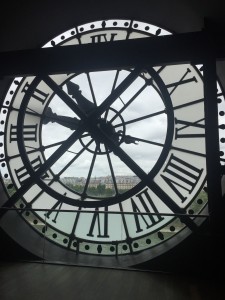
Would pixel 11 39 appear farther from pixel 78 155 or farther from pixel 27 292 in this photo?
pixel 27 292

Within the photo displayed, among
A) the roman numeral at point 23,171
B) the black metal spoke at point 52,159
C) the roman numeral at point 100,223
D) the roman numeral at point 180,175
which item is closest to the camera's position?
the black metal spoke at point 52,159

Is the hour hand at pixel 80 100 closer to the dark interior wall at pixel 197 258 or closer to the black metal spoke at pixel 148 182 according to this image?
the black metal spoke at pixel 148 182

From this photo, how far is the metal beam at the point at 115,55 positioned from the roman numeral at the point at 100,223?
1.40 meters

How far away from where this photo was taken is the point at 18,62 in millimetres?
2609

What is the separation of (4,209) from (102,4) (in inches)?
90.1

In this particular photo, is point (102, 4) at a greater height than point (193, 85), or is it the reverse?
point (102, 4)

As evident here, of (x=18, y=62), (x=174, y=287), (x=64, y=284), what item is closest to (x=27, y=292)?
(x=64, y=284)

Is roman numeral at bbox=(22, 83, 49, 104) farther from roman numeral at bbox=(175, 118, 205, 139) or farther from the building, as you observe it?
roman numeral at bbox=(175, 118, 205, 139)

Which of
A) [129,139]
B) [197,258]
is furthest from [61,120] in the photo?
[197,258]

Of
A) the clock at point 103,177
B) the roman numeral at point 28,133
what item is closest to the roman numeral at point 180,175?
the clock at point 103,177

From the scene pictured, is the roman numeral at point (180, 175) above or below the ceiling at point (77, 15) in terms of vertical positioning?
below

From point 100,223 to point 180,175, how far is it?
100 centimetres

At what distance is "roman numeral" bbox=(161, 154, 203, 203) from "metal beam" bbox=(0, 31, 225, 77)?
1107 millimetres

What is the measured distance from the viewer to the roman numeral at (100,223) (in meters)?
2.62
